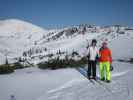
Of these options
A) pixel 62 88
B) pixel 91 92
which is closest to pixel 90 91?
pixel 91 92

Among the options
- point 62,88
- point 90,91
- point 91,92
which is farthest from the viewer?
point 62,88

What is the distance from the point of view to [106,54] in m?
11.4

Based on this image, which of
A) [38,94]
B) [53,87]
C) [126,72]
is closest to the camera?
[38,94]

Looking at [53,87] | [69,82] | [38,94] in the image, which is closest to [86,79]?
[69,82]

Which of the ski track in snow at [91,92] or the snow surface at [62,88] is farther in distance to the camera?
the snow surface at [62,88]

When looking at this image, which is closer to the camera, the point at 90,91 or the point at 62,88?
the point at 90,91

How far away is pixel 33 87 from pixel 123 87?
3.56 metres

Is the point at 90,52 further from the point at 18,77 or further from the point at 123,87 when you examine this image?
the point at 18,77

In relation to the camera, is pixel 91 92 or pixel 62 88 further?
pixel 62 88

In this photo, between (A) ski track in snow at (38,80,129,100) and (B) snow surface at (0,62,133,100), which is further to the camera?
(B) snow surface at (0,62,133,100)

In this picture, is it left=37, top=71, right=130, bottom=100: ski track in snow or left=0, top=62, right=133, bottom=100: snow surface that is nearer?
left=37, top=71, right=130, bottom=100: ski track in snow

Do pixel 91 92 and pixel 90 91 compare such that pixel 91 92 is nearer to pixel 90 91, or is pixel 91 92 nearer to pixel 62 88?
pixel 90 91

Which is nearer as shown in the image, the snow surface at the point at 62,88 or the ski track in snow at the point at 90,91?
the ski track in snow at the point at 90,91

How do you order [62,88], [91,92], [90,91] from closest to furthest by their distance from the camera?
[91,92] < [90,91] < [62,88]
